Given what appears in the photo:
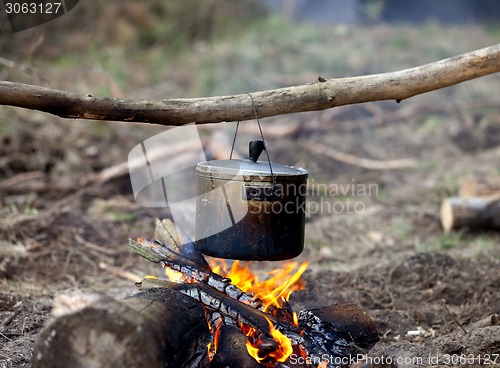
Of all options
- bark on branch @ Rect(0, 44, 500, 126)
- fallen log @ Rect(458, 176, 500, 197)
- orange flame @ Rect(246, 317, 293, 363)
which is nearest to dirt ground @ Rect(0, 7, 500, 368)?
fallen log @ Rect(458, 176, 500, 197)

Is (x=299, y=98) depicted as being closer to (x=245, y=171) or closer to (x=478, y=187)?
(x=245, y=171)

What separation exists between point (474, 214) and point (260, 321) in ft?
12.8

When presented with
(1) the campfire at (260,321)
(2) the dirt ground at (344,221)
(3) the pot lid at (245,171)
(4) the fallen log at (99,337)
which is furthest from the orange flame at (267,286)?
(4) the fallen log at (99,337)

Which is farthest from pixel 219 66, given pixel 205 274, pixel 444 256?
pixel 205 274

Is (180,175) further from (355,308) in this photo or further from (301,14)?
(301,14)

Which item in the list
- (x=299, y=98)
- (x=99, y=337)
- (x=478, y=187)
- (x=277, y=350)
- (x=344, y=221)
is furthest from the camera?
(x=344, y=221)

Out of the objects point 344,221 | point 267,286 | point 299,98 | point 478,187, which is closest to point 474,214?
point 478,187

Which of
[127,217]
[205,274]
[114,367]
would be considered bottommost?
[127,217]

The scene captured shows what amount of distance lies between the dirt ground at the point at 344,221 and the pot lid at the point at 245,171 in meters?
1.05

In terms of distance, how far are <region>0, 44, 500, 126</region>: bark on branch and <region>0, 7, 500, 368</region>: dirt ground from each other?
1.41 metres

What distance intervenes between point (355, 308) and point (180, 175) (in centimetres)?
407

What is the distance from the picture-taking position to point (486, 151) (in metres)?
8.91

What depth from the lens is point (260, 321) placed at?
2.84m

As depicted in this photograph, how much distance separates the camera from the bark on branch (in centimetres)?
279
